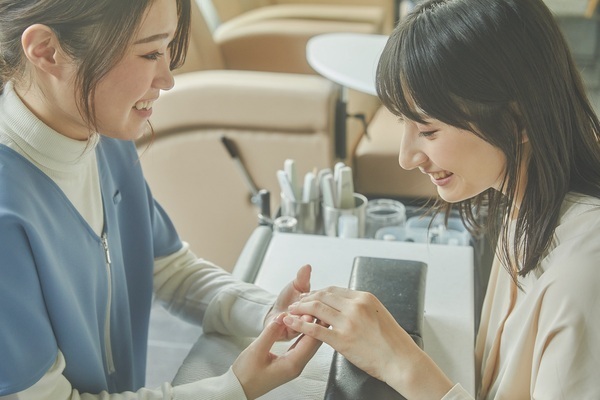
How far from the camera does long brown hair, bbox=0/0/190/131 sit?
88 centimetres

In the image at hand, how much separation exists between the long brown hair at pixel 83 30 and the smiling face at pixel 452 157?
36 cm

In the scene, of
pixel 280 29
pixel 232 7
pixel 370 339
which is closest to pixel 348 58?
pixel 280 29

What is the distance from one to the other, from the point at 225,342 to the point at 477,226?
432 mm

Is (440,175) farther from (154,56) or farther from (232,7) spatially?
(232,7)

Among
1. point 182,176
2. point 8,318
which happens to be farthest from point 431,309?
point 182,176

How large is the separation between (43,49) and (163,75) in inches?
6.4

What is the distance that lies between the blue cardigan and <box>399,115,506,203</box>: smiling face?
1.44ft

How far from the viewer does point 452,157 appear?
0.95m

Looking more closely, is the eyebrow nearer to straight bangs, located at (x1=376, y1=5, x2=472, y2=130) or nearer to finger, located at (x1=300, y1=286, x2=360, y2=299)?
straight bangs, located at (x1=376, y1=5, x2=472, y2=130)

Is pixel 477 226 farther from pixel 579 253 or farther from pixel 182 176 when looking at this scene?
pixel 182 176

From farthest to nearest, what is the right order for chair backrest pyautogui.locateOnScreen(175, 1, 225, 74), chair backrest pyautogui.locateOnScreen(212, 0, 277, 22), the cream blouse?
1. chair backrest pyautogui.locateOnScreen(212, 0, 277, 22)
2. chair backrest pyautogui.locateOnScreen(175, 1, 225, 74)
3. the cream blouse

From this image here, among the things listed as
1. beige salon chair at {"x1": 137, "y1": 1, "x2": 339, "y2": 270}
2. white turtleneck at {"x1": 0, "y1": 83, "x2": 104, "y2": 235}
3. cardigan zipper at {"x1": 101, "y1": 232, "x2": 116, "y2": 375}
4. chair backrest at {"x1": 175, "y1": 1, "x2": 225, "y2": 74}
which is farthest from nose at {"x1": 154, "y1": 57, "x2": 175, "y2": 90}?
chair backrest at {"x1": 175, "y1": 1, "x2": 225, "y2": 74}

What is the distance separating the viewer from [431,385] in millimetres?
909

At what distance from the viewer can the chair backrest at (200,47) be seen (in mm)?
2639
